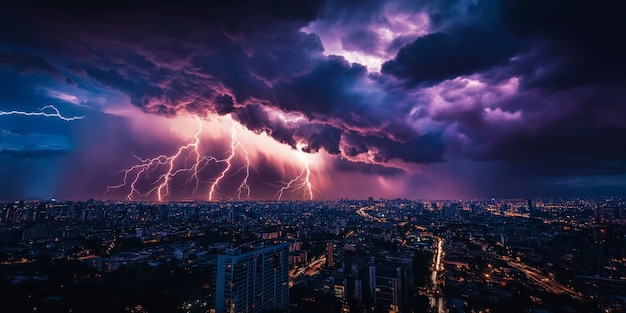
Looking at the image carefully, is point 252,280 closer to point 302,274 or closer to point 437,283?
point 302,274

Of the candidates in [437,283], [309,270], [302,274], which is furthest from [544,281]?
[302,274]

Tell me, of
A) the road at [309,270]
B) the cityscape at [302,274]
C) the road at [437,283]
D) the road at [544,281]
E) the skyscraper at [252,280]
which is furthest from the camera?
the road at [309,270]

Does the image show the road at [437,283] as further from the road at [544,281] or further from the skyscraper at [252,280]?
the skyscraper at [252,280]

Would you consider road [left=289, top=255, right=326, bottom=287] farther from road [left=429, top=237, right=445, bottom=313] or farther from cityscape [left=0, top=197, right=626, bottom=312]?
road [left=429, top=237, right=445, bottom=313]

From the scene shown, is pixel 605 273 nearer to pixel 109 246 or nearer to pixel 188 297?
pixel 188 297

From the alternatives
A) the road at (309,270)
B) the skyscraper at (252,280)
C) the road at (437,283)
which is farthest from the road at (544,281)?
the skyscraper at (252,280)

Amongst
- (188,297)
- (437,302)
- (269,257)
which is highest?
(269,257)

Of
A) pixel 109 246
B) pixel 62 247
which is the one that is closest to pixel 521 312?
pixel 109 246

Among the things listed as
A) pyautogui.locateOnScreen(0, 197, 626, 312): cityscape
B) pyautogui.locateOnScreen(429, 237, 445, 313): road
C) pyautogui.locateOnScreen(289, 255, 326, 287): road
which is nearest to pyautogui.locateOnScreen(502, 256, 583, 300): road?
pyautogui.locateOnScreen(0, 197, 626, 312): cityscape
